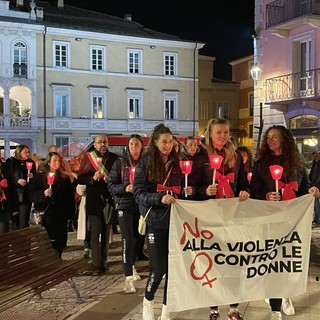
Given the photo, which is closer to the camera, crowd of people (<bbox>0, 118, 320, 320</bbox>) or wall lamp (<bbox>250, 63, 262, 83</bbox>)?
crowd of people (<bbox>0, 118, 320, 320</bbox>)

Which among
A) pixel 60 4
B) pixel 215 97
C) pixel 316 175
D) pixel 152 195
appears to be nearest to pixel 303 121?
pixel 316 175

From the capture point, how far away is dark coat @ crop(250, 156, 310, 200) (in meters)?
5.52

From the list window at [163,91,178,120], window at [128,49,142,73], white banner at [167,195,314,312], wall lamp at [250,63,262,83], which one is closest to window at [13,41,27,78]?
window at [128,49,142,73]

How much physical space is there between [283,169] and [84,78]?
34.4 metres

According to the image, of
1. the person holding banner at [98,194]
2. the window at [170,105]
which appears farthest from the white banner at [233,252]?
the window at [170,105]

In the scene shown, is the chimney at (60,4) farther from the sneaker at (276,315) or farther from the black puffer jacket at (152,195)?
the sneaker at (276,315)

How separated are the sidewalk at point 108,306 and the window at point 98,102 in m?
32.1

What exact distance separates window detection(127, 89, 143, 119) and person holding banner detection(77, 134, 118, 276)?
107 feet

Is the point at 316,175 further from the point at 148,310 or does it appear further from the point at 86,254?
the point at 148,310

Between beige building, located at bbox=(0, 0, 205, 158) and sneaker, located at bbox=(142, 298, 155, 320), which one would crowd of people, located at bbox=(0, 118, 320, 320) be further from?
beige building, located at bbox=(0, 0, 205, 158)

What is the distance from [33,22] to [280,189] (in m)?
34.1

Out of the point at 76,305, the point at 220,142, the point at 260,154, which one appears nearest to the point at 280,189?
the point at 260,154

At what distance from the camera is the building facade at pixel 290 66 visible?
19.4 metres

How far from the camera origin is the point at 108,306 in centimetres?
607
